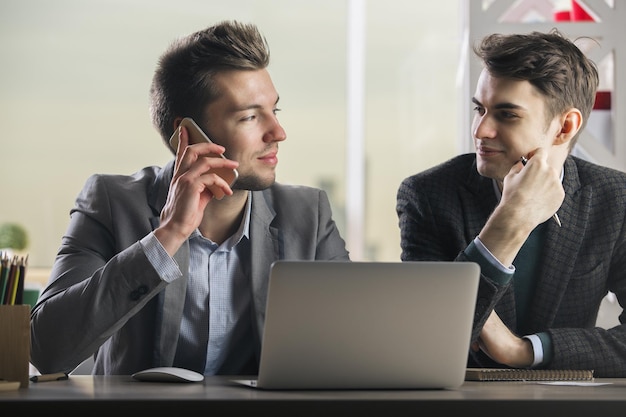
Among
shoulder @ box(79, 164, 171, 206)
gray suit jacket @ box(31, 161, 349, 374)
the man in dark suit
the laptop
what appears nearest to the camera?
the laptop

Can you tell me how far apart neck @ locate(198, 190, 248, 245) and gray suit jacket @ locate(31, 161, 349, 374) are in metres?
0.04

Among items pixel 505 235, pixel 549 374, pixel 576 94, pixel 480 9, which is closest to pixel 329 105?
pixel 480 9

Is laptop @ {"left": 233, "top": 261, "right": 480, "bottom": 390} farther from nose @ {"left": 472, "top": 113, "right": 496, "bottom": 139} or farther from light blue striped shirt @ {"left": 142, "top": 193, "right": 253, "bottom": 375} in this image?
nose @ {"left": 472, "top": 113, "right": 496, "bottom": 139}

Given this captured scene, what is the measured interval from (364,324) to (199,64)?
1.14m

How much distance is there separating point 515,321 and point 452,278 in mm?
938

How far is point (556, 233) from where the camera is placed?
2246 millimetres

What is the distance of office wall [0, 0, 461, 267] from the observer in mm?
5195

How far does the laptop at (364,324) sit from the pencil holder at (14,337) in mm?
401

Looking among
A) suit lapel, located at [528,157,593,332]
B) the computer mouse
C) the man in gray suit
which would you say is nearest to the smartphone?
the man in gray suit

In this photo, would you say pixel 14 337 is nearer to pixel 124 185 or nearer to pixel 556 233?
pixel 124 185

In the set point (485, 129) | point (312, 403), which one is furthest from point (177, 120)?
point (312, 403)

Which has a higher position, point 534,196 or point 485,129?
point 485,129

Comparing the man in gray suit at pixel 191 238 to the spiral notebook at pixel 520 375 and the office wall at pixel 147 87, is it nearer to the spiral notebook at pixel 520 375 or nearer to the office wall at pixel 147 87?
the spiral notebook at pixel 520 375

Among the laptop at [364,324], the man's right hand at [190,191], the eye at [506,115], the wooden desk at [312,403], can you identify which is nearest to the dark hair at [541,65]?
the eye at [506,115]
